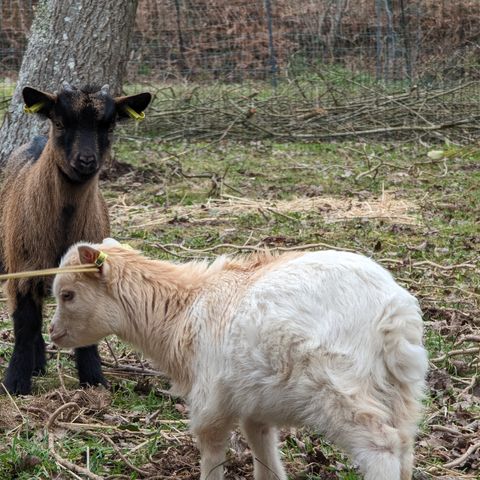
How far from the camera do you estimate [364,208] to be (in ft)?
32.5

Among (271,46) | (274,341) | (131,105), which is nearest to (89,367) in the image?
(131,105)

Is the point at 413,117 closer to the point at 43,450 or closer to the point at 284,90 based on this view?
the point at 284,90

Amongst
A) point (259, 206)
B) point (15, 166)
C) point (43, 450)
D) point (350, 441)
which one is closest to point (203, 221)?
point (259, 206)

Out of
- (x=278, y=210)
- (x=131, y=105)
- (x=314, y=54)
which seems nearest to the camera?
(x=131, y=105)

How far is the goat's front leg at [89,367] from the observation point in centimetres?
564

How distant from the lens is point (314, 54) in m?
16.1

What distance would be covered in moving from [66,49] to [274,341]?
7.38 m

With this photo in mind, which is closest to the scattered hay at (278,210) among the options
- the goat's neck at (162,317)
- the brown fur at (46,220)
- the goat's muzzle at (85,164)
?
the brown fur at (46,220)

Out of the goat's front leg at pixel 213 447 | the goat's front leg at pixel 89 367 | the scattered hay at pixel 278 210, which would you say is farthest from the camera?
the scattered hay at pixel 278 210

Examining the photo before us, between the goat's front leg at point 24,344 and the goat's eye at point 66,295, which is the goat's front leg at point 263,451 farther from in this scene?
the goat's front leg at point 24,344

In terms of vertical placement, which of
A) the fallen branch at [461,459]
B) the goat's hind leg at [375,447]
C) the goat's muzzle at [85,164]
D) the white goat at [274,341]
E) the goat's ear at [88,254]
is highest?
the goat's muzzle at [85,164]

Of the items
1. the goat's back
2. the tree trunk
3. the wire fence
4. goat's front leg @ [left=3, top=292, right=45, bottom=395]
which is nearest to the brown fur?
goat's front leg @ [left=3, top=292, right=45, bottom=395]

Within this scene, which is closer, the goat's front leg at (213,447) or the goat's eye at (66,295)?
the goat's front leg at (213,447)

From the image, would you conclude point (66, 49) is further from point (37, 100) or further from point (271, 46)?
point (271, 46)
